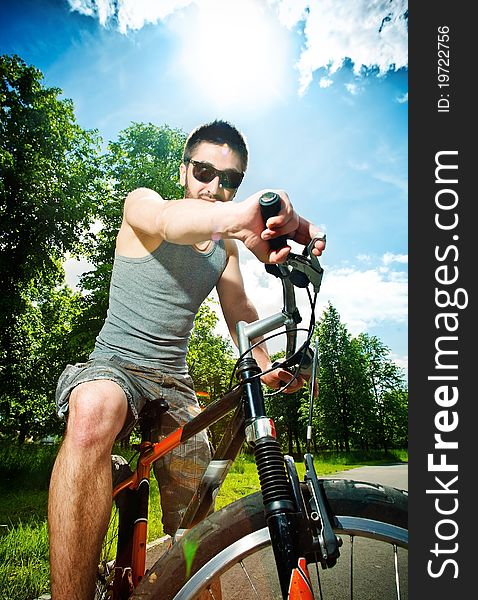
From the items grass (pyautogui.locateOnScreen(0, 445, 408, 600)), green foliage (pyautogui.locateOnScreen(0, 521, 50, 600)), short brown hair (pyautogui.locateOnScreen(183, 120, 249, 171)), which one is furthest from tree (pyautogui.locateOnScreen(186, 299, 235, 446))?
short brown hair (pyautogui.locateOnScreen(183, 120, 249, 171))

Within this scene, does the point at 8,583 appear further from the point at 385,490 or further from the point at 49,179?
the point at 49,179

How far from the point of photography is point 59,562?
1038 millimetres

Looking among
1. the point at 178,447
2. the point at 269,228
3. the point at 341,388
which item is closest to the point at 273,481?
the point at 269,228

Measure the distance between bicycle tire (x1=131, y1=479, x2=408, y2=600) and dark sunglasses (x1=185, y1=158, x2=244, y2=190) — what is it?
1.11 m

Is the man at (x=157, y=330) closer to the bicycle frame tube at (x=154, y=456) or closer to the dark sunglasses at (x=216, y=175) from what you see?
the dark sunglasses at (x=216, y=175)

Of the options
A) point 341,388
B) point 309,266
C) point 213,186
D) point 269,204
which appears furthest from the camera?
point 341,388

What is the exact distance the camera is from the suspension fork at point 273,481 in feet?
2.62

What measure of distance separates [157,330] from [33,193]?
33.7 ft

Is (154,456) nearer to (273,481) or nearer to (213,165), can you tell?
(273,481)

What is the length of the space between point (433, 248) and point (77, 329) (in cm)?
1075

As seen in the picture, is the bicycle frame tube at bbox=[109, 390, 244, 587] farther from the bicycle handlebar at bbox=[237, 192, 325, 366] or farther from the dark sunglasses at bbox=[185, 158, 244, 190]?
the dark sunglasses at bbox=[185, 158, 244, 190]

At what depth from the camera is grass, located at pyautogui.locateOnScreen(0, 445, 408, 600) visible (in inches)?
103

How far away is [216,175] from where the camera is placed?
1659 mm

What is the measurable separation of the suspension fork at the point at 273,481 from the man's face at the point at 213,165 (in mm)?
849
